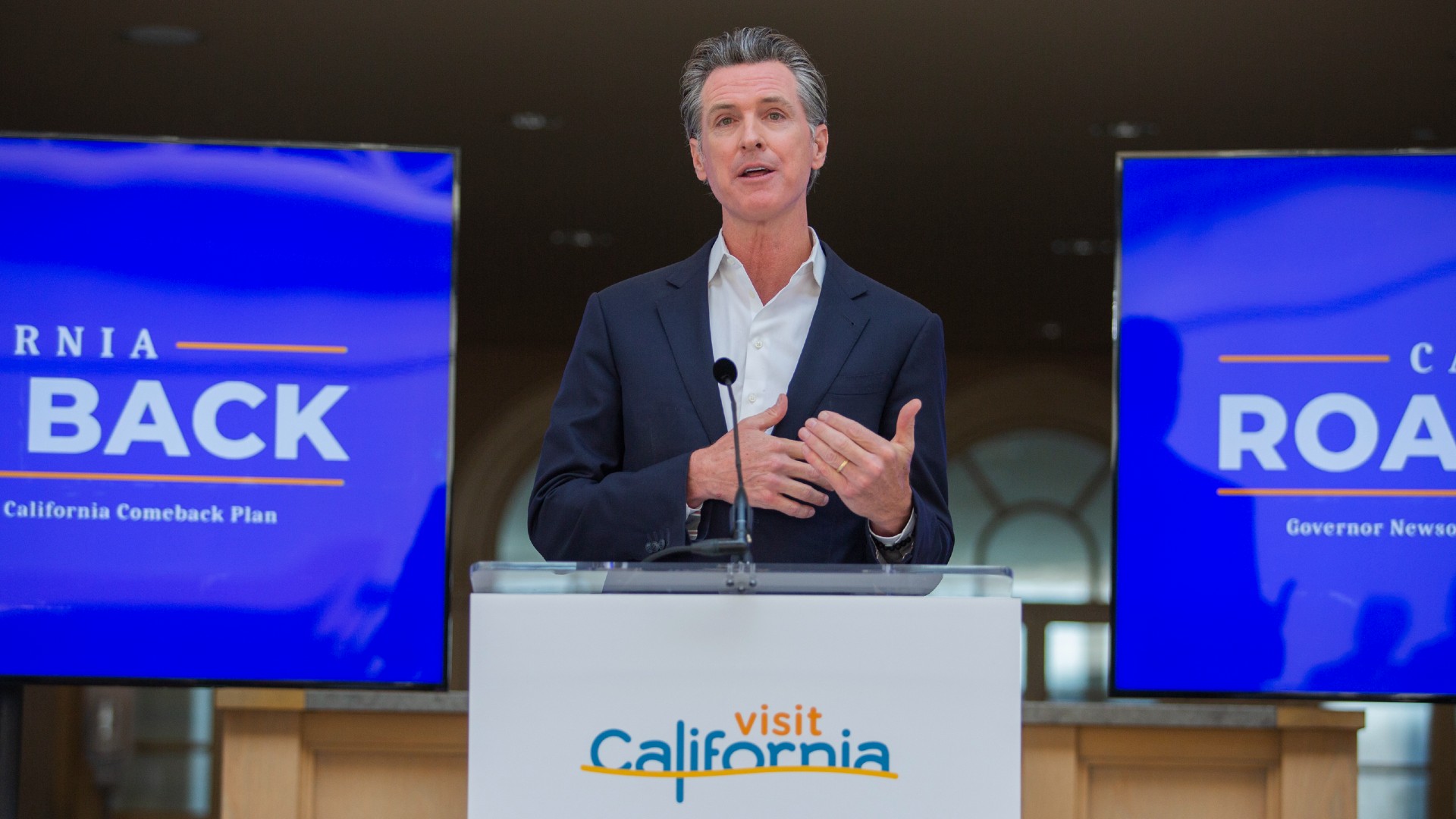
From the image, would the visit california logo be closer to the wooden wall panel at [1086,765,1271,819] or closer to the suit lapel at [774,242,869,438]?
the suit lapel at [774,242,869,438]

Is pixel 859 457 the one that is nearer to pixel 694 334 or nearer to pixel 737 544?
pixel 737 544

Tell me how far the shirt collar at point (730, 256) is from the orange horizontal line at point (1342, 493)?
118 centimetres

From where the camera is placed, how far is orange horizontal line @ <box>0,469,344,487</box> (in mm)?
2586

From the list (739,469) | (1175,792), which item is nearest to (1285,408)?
(1175,792)

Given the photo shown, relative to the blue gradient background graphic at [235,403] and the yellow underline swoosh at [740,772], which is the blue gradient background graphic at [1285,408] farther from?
the yellow underline swoosh at [740,772]

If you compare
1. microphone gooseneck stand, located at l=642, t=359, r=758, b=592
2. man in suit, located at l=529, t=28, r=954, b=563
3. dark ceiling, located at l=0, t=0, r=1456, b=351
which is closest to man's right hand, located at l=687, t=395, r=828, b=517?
man in suit, located at l=529, t=28, r=954, b=563

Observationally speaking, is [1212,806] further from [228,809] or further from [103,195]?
[103,195]

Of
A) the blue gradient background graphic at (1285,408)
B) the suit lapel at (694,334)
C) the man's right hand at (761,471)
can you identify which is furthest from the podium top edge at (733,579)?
the blue gradient background graphic at (1285,408)

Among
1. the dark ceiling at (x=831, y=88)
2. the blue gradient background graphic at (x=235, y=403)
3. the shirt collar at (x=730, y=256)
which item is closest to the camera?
the shirt collar at (x=730, y=256)

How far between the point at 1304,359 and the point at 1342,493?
237 mm

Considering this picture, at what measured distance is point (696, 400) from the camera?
5.49ft

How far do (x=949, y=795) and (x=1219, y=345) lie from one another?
166 centimetres

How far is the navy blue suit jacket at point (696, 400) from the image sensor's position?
1.64m

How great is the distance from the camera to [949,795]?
121cm
